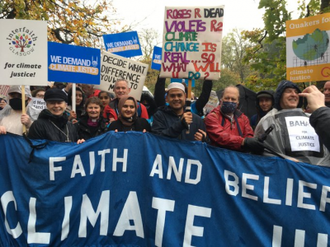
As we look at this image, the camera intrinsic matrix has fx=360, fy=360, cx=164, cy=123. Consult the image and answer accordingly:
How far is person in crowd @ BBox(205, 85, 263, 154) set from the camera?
152 inches

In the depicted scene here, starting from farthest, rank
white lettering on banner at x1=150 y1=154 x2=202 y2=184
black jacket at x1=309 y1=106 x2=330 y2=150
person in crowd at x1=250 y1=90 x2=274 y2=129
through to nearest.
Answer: person in crowd at x1=250 y1=90 x2=274 y2=129, white lettering on banner at x1=150 y1=154 x2=202 y2=184, black jacket at x1=309 y1=106 x2=330 y2=150

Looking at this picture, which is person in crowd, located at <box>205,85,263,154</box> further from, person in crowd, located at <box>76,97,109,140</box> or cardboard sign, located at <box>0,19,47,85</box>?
cardboard sign, located at <box>0,19,47,85</box>

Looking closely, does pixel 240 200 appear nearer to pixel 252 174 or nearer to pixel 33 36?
pixel 252 174

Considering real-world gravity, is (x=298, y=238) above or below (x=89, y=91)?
below

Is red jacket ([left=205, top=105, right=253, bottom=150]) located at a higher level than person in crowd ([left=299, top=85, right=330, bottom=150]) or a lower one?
lower

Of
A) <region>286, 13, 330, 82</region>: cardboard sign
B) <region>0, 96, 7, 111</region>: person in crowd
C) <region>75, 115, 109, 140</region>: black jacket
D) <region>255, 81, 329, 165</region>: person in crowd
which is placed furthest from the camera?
<region>0, 96, 7, 111</region>: person in crowd

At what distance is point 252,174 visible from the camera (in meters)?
3.37

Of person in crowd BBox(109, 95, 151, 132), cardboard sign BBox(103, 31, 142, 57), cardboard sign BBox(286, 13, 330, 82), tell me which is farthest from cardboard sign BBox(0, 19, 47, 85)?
cardboard sign BBox(103, 31, 142, 57)

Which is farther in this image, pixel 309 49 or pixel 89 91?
pixel 89 91

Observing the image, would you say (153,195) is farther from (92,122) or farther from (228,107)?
(92,122)

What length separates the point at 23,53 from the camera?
175 inches

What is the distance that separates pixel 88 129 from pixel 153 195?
5.25ft

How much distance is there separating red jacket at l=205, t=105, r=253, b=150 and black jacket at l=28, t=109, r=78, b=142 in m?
1.65

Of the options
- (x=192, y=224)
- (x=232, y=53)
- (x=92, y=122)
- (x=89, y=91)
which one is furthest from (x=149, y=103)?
(x=232, y=53)
